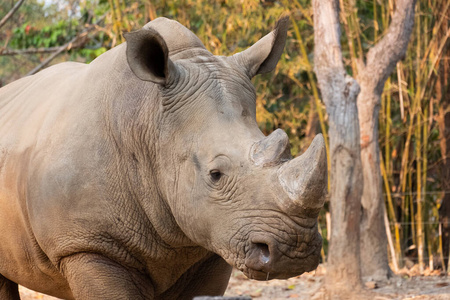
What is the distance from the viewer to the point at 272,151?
336 centimetres

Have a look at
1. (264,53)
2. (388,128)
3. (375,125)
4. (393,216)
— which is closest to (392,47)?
(375,125)

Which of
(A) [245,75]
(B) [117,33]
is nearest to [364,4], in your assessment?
(B) [117,33]

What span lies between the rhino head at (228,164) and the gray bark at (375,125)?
430 cm

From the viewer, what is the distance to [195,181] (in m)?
3.60

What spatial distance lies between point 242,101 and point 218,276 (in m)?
1.00

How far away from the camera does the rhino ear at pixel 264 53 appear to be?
4.10 m

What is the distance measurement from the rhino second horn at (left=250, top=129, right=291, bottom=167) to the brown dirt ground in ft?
13.6

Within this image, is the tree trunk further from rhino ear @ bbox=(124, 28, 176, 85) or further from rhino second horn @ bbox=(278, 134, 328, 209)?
rhino second horn @ bbox=(278, 134, 328, 209)

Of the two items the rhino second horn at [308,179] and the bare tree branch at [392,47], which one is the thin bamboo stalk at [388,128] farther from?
the rhino second horn at [308,179]

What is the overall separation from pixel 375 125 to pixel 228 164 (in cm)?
531

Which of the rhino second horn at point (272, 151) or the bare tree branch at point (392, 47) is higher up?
the rhino second horn at point (272, 151)

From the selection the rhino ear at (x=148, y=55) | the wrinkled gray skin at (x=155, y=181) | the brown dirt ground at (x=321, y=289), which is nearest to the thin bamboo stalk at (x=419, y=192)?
the brown dirt ground at (x=321, y=289)

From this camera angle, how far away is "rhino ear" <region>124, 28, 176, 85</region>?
144 inches

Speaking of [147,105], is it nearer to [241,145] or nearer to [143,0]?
[241,145]
